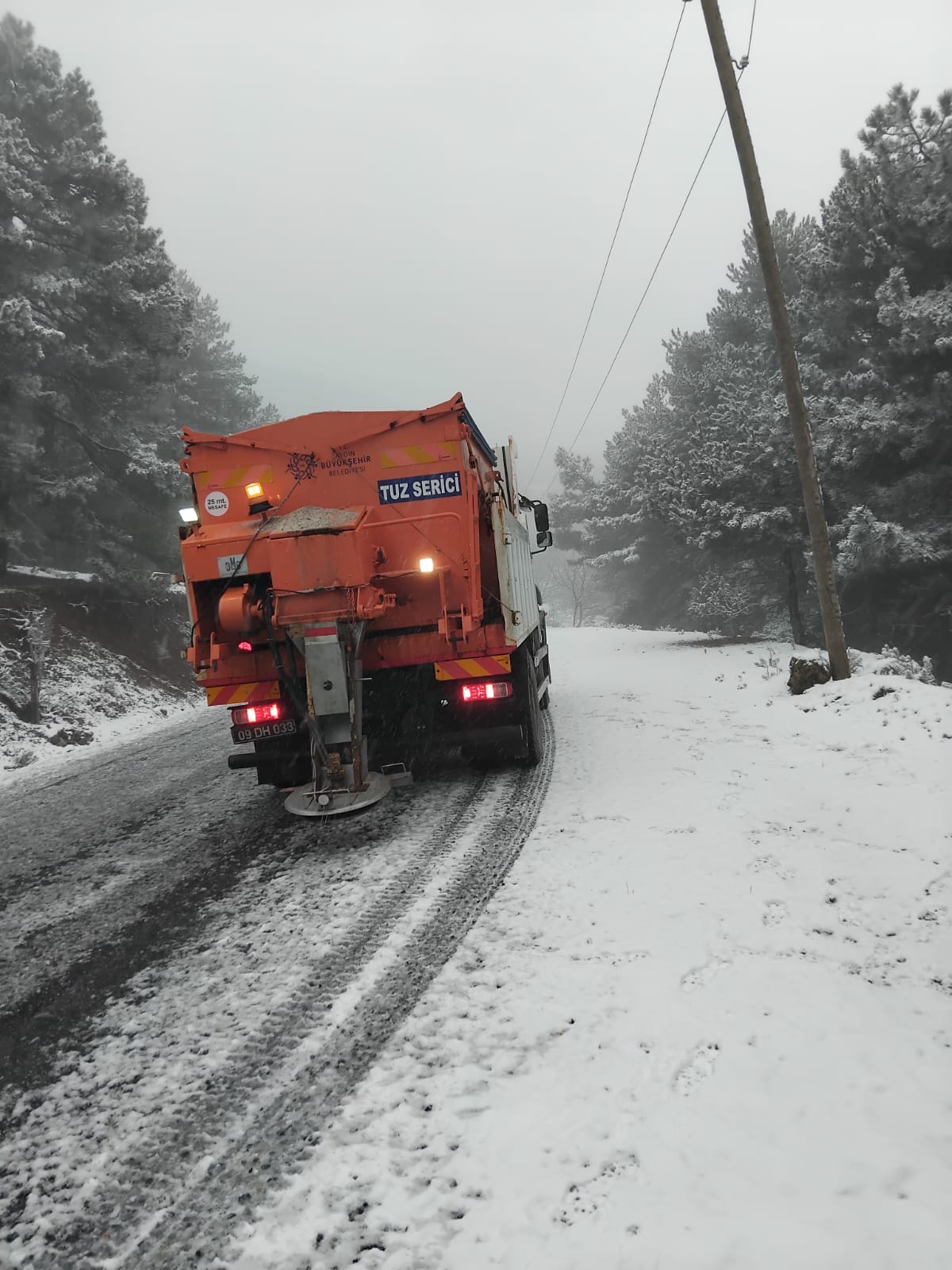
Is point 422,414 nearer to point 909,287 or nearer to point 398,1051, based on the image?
point 398,1051

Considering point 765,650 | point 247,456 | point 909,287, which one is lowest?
point 765,650

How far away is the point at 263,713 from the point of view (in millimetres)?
5844

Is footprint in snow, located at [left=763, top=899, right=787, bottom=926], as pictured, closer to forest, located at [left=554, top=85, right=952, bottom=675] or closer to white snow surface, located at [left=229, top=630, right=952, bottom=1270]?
white snow surface, located at [left=229, top=630, right=952, bottom=1270]

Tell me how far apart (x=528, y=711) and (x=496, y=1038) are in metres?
4.08

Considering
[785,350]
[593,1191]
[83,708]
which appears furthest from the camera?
[83,708]

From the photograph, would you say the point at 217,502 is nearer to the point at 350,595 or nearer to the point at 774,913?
the point at 350,595

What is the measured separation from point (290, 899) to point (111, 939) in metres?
0.94

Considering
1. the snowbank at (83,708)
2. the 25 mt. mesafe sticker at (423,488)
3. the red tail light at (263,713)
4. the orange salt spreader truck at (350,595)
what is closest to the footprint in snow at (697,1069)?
the orange salt spreader truck at (350,595)

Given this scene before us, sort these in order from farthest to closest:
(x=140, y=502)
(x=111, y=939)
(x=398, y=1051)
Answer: (x=140, y=502)
(x=111, y=939)
(x=398, y=1051)

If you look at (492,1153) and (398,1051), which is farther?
(398,1051)

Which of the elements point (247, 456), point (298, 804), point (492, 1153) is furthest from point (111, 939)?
point (247, 456)

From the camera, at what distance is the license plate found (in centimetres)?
581

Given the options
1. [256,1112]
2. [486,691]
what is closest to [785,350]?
[486,691]

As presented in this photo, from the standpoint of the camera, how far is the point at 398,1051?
2.74 metres
